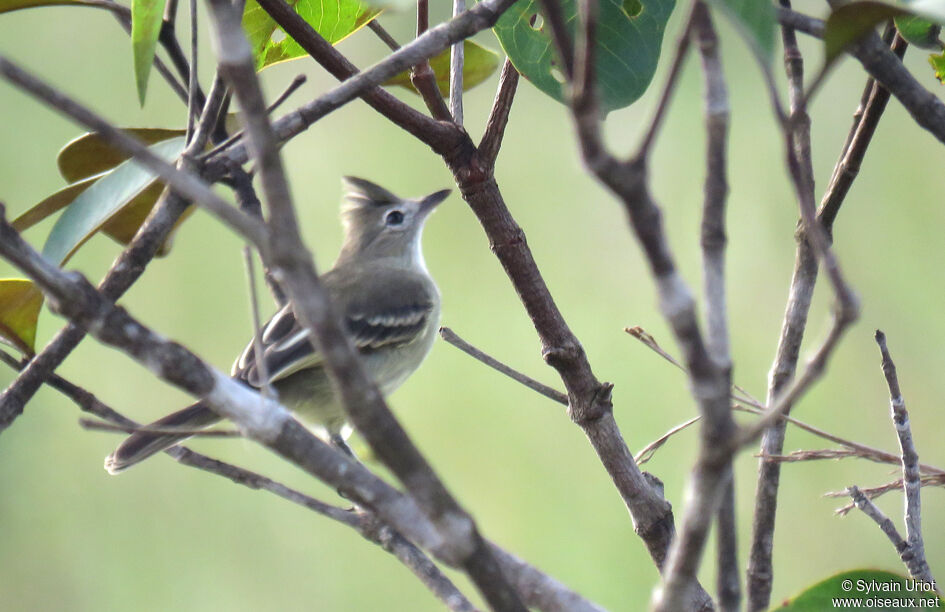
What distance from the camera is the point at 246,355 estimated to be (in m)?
2.43

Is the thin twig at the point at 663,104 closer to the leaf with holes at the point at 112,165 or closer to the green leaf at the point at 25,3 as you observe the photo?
the leaf with holes at the point at 112,165

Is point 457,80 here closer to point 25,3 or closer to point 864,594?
point 25,3

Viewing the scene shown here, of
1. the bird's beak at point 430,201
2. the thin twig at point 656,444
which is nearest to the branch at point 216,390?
the thin twig at point 656,444

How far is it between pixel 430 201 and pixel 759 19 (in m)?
2.41

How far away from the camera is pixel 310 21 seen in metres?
1.54

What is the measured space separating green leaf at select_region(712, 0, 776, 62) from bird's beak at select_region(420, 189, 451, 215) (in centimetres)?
237

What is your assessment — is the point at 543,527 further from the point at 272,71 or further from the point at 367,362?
the point at 272,71

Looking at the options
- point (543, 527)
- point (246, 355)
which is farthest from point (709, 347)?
point (543, 527)

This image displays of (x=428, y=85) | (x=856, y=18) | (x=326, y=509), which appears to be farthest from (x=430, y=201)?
(x=856, y=18)

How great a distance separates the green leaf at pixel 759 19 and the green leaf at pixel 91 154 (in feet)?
3.23

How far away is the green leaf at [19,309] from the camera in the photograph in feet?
4.06

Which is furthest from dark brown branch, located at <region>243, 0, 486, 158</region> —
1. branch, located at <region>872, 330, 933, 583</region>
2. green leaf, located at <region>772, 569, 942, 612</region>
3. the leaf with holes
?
green leaf, located at <region>772, 569, 942, 612</region>

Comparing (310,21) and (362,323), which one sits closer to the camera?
(310,21)

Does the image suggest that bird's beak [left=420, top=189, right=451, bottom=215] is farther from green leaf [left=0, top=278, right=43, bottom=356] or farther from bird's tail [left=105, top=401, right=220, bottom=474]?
green leaf [left=0, top=278, right=43, bottom=356]
